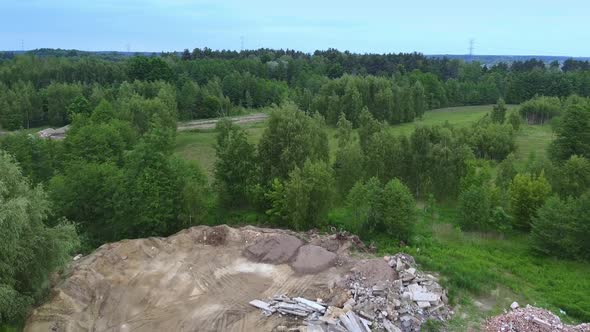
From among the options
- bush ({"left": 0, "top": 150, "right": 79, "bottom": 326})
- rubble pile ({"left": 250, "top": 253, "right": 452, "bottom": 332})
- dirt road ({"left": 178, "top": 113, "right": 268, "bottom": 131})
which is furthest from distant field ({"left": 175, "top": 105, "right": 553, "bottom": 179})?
bush ({"left": 0, "top": 150, "right": 79, "bottom": 326})

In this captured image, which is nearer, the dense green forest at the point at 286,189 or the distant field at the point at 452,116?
the dense green forest at the point at 286,189

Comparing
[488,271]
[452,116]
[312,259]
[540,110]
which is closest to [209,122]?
[452,116]

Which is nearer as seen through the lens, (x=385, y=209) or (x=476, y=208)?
(x=385, y=209)

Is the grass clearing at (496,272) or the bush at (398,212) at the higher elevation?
the bush at (398,212)

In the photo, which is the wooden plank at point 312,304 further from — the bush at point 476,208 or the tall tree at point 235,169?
the bush at point 476,208

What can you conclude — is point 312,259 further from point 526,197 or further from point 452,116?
point 452,116

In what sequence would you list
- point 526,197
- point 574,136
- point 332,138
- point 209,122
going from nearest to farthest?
1. point 526,197
2. point 574,136
3. point 332,138
4. point 209,122

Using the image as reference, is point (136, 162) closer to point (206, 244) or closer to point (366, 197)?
point (206, 244)

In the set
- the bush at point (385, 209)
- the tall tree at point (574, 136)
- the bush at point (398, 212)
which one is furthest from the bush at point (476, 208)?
the tall tree at point (574, 136)
